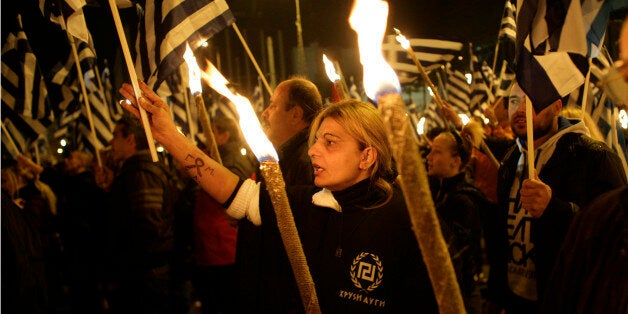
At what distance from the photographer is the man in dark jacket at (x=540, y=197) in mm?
2936

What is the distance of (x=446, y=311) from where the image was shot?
1281 mm

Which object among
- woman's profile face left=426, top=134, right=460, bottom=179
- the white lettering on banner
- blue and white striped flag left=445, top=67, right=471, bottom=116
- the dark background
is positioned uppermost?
the dark background

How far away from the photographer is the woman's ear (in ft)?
7.93

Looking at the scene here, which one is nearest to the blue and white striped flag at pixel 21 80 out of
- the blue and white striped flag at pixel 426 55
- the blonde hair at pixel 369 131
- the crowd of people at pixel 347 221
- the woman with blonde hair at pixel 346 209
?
the crowd of people at pixel 347 221

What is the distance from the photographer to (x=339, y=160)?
2406mm

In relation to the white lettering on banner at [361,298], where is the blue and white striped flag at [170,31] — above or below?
above

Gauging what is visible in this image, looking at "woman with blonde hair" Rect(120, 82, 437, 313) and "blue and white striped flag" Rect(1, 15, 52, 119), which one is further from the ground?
"blue and white striped flag" Rect(1, 15, 52, 119)

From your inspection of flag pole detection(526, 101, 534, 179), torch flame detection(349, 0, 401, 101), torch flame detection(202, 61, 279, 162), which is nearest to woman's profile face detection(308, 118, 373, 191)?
torch flame detection(202, 61, 279, 162)

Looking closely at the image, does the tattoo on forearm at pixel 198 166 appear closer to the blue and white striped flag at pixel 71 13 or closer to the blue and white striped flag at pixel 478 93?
the blue and white striped flag at pixel 71 13

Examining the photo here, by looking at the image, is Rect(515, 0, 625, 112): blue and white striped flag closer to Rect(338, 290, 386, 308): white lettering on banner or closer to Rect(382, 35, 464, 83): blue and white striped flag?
Rect(338, 290, 386, 308): white lettering on banner

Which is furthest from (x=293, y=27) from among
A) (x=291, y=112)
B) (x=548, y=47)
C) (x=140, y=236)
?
(x=548, y=47)

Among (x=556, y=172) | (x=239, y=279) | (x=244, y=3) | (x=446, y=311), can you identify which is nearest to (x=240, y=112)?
(x=239, y=279)

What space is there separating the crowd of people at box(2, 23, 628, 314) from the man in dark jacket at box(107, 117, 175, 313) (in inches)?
0.6

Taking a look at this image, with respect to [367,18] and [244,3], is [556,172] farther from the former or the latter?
[244,3]
